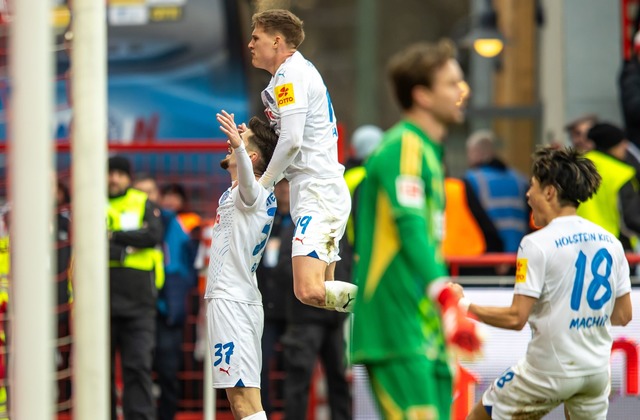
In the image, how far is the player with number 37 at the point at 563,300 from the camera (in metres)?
7.83

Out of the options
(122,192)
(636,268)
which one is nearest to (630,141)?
(636,268)

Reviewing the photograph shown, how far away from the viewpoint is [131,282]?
37.0 ft

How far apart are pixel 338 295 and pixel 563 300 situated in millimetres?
1218

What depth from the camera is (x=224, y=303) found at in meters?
8.16

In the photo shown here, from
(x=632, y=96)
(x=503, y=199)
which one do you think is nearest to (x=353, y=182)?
(x=503, y=199)

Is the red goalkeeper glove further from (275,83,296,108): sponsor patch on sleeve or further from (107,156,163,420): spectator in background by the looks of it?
(107,156,163,420): spectator in background

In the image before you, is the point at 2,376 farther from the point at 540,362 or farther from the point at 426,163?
the point at 426,163

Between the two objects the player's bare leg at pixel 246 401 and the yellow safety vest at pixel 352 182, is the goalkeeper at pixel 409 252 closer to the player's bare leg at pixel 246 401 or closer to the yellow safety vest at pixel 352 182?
the player's bare leg at pixel 246 401

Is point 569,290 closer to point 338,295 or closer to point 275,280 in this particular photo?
point 338,295

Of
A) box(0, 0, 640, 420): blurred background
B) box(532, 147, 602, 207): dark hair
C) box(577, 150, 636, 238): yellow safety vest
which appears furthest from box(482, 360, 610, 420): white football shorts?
box(577, 150, 636, 238): yellow safety vest

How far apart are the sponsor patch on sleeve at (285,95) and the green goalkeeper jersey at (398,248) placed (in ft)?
6.19

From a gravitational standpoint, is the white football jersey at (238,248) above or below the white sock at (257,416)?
above

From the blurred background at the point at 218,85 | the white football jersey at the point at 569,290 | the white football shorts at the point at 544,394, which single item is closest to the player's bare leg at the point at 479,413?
the white football shorts at the point at 544,394

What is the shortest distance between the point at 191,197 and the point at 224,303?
4.87m
